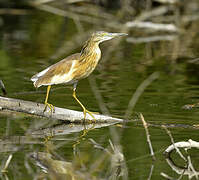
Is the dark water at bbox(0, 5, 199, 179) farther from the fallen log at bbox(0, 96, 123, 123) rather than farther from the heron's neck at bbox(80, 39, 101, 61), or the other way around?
the heron's neck at bbox(80, 39, 101, 61)

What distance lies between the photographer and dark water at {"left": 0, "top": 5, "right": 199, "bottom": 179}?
18.5 feet

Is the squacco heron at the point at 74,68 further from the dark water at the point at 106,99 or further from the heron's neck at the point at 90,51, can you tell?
the dark water at the point at 106,99

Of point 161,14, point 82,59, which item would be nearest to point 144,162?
point 82,59

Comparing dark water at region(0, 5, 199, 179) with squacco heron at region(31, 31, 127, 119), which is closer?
dark water at region(0, 5, 199, 179)

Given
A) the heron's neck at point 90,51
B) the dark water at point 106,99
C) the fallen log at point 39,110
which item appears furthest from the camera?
the heron's neck at point 90,51

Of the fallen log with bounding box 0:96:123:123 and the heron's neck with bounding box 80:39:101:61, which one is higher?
the heron's neck with bounding box 80:39:101:61

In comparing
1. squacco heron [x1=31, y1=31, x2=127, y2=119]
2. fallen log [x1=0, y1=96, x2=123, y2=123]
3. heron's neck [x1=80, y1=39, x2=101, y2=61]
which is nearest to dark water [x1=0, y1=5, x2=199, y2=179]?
fallen log [x1=0, y1=96, x2=123, y2=123]

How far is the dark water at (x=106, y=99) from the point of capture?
5650 mm

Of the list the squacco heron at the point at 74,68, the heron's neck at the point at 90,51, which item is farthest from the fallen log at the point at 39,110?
the heron's neck at the point at 90,51

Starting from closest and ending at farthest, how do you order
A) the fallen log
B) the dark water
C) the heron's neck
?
the dark water < the fallen log < the heron's neck

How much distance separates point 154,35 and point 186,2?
8.36ft

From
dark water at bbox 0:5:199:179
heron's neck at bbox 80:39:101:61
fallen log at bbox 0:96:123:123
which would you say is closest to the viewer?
dark water at bbox 0:5:199:179

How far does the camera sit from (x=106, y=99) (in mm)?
8656

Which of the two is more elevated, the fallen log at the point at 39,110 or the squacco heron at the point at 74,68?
the squacco heron at the point at 74,68
